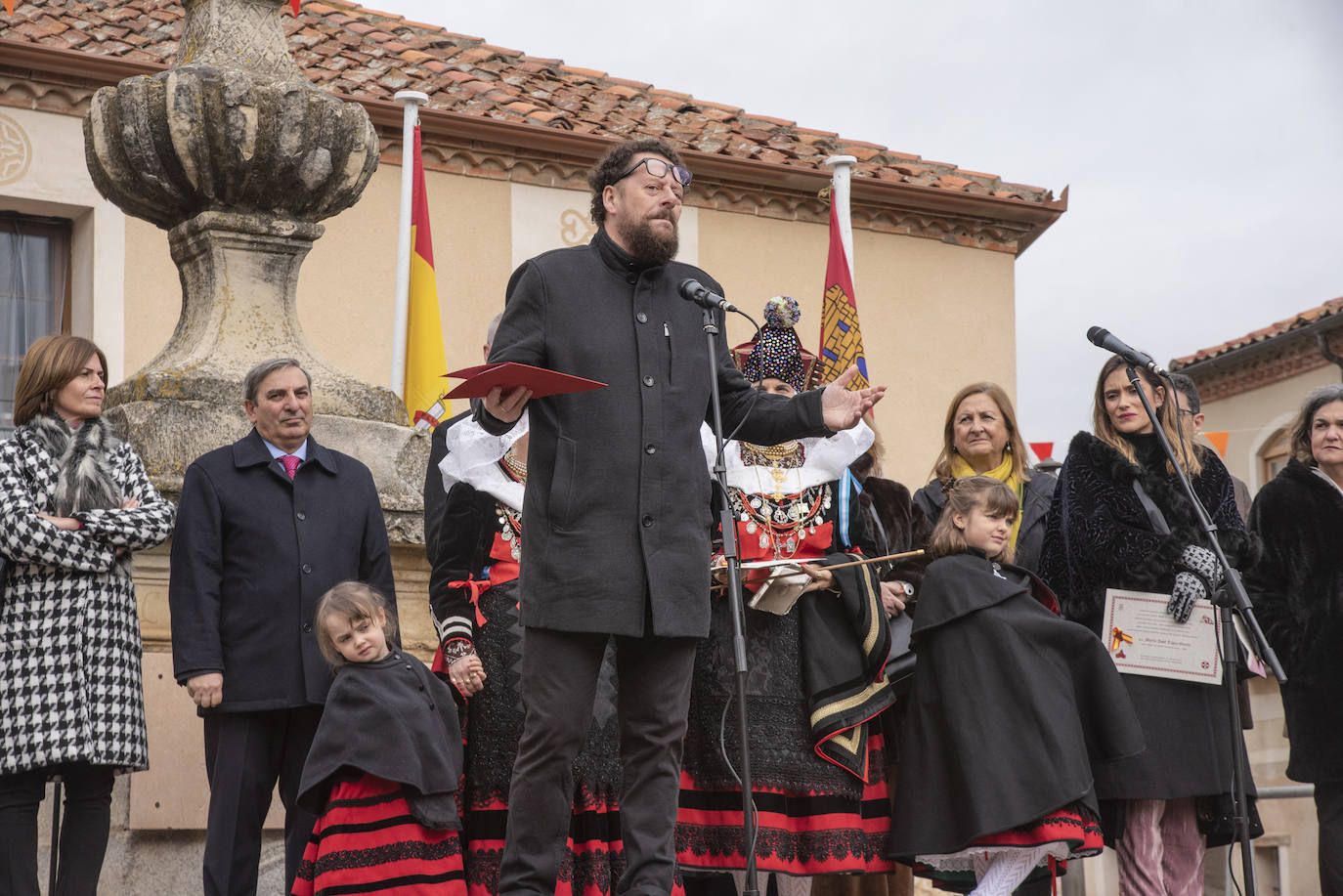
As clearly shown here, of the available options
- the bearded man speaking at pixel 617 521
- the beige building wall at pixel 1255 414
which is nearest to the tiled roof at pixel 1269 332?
the beige building wall at pixel 1255 414

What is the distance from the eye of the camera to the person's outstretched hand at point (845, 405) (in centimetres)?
405

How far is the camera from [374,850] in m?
4.50

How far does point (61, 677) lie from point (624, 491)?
1.91 meters

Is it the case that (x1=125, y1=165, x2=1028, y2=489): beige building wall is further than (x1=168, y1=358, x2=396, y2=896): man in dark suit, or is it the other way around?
(x1=125, y1=165, x2=1028, y2=489): beige building wall

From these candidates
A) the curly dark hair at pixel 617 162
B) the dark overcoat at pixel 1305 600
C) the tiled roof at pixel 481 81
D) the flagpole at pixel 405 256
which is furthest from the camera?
the tiled roof at pixel 481 81

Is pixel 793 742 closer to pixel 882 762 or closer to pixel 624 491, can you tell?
pixel 882 762

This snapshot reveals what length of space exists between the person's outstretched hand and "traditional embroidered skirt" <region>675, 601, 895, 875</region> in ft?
3.70

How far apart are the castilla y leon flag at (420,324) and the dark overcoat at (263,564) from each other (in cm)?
537

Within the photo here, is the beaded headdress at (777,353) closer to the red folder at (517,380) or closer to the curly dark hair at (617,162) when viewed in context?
the curly dark hair at (617,162)

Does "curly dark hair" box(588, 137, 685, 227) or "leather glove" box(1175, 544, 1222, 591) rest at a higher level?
"curly dark hair" box(588, 137, 685, 227)

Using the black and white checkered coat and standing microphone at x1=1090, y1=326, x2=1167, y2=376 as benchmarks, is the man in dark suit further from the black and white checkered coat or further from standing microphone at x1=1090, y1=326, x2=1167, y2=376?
standing microphone at x1=1090, y1=326, x2=1167, y2=376

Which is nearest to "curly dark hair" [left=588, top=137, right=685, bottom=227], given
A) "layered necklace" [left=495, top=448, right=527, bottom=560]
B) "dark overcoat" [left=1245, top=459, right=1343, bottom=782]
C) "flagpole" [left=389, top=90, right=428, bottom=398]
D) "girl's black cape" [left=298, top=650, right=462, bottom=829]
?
"layered necklace" [left=495, top=448, right=527, bottom=560]

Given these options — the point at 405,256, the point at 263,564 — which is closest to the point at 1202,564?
the point at 263,564

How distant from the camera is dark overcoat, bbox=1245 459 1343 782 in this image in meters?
5.50
